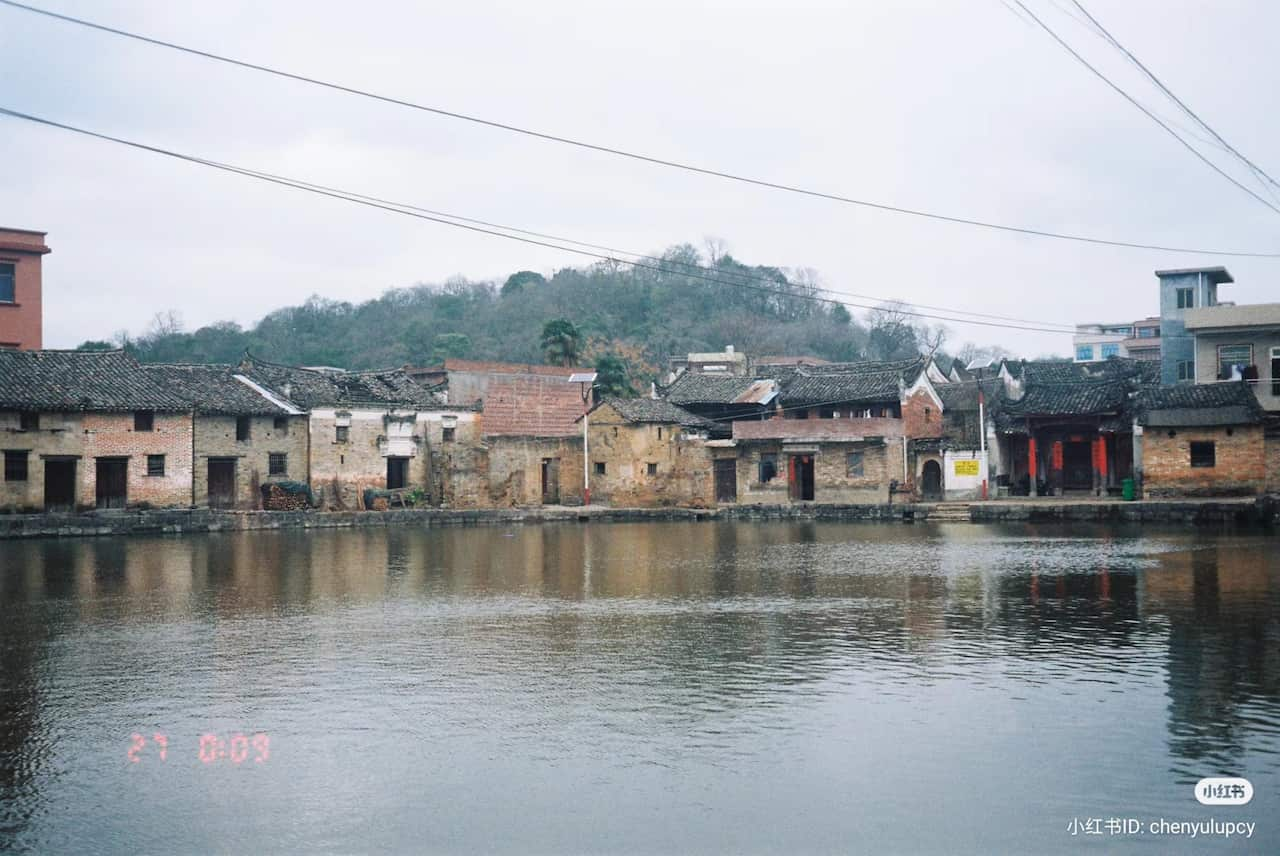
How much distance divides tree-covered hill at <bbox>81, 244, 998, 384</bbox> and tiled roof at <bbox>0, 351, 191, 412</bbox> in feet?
94.9

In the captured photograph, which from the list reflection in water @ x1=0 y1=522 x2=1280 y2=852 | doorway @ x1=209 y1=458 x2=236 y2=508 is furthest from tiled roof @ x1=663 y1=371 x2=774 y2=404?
reflection in water @ x1=0 y1=522 x2=1280 y2=852

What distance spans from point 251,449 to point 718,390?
17.9 m

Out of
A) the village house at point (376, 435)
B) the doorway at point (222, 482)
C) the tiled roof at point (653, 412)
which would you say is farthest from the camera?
the tiled roof at point (653, 412)

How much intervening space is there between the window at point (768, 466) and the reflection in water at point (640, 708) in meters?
23.3

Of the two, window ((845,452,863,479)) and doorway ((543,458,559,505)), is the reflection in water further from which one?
doorway ((543,458,559,505))

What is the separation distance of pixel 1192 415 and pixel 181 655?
31464mm

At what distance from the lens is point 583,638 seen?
13.5 metres

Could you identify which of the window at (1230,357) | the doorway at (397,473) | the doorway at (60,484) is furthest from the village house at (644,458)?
the window at (1230,357)

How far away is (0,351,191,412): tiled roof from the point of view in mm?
33719

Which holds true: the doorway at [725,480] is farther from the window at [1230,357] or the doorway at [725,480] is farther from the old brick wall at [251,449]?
the window at [1230,357]

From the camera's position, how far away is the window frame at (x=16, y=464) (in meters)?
33.3

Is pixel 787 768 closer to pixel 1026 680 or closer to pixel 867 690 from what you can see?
pixel 867 690

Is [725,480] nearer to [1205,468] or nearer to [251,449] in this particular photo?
[1205,468]

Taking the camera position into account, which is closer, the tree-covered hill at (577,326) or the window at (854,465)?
the window at (854,465)
